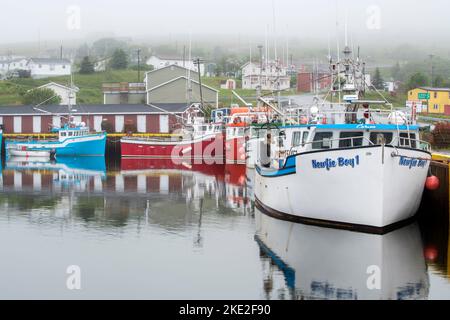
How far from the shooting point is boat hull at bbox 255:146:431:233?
2348cm

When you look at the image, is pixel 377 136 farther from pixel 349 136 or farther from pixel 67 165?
pixel 67 165

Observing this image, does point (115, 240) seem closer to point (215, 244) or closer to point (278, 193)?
point (215, 244)

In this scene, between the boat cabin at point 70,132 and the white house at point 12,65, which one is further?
the white house at point 12,65

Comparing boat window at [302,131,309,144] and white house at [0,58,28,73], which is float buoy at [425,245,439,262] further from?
white house at [0,58,28,73]

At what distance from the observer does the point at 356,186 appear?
23828 millimetres

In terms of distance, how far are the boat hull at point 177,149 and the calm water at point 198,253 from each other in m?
27.4

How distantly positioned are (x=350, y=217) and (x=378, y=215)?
3.31 feet

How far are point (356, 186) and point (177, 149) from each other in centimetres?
4566

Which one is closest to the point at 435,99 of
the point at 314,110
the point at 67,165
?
the point at 67,165

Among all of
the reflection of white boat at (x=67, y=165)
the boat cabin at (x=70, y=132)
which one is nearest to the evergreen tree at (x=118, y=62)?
the boat cabin at (x=70, y=132)

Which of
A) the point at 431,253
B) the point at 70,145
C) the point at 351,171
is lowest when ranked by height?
the point at 431,253

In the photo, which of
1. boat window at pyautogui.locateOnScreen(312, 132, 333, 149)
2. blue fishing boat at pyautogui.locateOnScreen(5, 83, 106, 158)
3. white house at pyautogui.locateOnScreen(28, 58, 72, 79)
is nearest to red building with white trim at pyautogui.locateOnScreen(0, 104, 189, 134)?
blue fishing boat at pyautogui.locateOnScreen(5, 83, 106, 158)

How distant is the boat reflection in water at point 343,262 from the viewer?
1888 centimetres

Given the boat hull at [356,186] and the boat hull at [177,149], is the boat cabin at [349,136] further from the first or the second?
the boat hull at [177,149]
